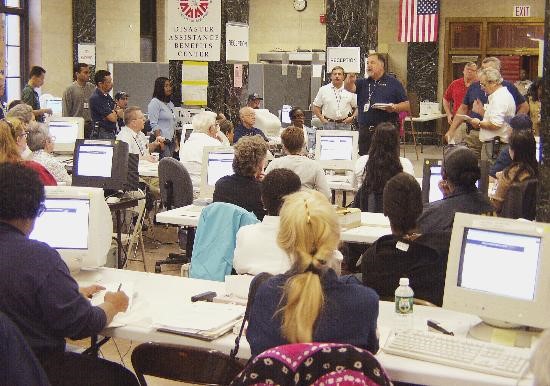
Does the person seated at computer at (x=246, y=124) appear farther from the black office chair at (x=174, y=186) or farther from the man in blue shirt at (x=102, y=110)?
the black office chair at (x=174, y=186)

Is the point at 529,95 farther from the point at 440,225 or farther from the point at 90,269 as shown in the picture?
the point at 90,269

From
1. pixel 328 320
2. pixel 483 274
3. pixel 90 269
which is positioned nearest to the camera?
pixel 328 320

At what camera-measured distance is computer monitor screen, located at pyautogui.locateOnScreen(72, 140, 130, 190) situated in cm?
790

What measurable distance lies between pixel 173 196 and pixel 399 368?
4887mm

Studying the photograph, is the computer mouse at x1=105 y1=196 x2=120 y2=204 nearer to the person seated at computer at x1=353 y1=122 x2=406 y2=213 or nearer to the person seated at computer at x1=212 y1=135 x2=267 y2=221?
the person seated at computer at x1=212 y1=135 x2=267 y2=221

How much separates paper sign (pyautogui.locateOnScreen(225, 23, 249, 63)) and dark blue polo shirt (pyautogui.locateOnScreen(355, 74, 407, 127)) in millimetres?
1885

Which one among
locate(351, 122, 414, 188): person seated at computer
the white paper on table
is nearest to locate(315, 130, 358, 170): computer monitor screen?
locate(351, 122, 414, 188): person seated at computer

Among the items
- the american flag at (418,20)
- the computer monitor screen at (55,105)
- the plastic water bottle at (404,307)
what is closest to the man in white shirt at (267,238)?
the plastic water bottle at (404,307)

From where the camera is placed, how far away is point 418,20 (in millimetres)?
18578

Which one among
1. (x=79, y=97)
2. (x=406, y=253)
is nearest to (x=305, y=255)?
(x=406, y=253)

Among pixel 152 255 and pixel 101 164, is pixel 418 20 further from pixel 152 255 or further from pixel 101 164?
pixel 101 164

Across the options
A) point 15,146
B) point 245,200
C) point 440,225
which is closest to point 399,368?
point 440,225

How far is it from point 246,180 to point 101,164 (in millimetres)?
2202

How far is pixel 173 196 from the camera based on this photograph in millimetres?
7992
